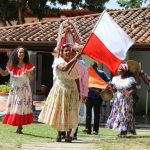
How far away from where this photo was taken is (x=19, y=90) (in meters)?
11.3

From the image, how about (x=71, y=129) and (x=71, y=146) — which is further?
(x=71, y=129)

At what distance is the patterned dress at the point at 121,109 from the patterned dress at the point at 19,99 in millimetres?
1735

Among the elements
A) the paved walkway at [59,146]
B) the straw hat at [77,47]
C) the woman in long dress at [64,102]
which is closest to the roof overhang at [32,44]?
the woman in long dress at [64,102]

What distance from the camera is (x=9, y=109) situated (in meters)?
11.5

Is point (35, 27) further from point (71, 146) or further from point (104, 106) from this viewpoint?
point (71, 146)

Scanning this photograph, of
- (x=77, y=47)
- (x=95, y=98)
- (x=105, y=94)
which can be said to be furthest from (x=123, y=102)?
(x=77, y=47)

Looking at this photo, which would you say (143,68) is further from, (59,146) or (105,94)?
(59,146)

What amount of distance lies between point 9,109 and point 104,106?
5767mm

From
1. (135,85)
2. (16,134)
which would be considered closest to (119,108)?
(135,85)

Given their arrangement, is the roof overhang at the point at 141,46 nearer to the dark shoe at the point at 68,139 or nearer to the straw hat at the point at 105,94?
the straw hat at the point at 105,94

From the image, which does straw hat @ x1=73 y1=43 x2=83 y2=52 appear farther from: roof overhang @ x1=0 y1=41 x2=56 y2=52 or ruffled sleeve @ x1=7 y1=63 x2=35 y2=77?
roof overhang @ x1=0 y1=41 x2=56 y2=52

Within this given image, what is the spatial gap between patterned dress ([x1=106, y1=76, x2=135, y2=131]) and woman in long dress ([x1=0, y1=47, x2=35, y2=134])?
172 cm

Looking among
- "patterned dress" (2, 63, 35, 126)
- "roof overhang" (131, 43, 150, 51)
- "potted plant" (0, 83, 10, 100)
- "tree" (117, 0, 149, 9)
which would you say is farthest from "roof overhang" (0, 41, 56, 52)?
"tree" (117, 0, 149, 9)

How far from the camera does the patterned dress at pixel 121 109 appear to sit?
37.8 feet
